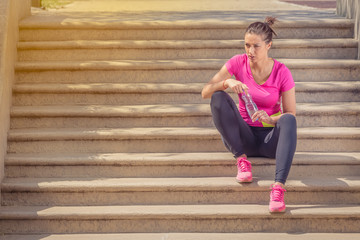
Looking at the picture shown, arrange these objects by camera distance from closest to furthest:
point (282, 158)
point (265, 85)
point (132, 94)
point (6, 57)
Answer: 1. point (282, 158)
2. point (265, 85)
3. point (6, 57)
4. point (132, 94)

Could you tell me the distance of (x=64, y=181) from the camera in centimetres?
477

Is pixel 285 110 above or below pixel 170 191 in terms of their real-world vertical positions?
above

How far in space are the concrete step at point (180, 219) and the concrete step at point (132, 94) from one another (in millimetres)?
1271

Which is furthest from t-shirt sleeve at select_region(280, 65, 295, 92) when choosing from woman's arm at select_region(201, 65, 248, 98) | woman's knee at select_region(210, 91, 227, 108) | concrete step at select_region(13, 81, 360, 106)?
concrete step at select_region(13, 81, 360, 106)

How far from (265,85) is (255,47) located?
326 mm

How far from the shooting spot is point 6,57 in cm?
525

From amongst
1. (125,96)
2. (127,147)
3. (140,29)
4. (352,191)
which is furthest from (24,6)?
(352,191)

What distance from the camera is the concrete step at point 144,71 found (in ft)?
18.7

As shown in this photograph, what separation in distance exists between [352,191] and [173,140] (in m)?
1.53

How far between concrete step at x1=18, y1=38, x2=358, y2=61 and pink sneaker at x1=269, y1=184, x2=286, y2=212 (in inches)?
79.8

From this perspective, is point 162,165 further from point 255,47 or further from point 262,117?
point 255,47

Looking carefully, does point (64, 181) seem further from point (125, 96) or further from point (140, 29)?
point (140, 29)

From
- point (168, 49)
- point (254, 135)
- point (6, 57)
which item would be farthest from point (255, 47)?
point (6, 57)

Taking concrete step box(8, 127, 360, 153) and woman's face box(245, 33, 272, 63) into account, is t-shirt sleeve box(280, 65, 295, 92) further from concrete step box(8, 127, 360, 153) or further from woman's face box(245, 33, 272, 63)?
concrete step box(8, 127, 360, 153)
